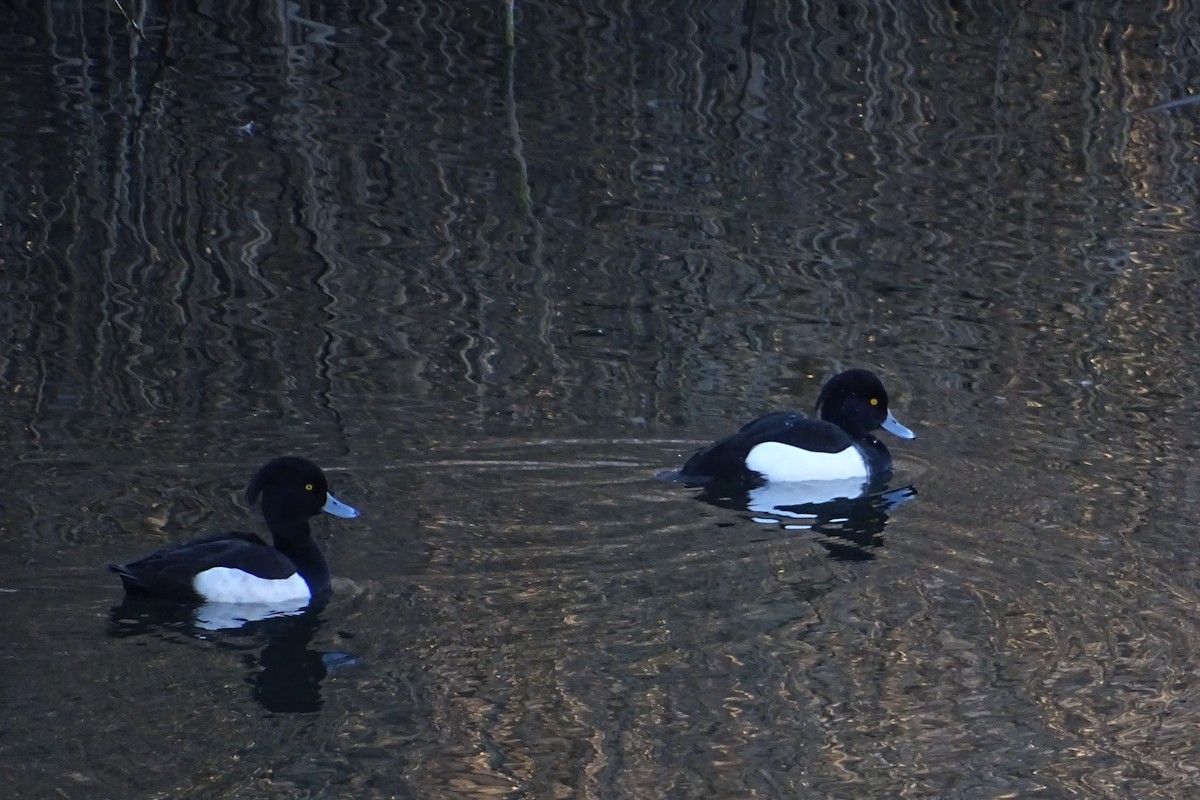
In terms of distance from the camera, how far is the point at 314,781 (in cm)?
577

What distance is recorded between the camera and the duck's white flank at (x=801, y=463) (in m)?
8.65

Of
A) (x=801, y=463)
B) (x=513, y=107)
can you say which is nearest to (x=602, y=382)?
(x=801, y=463)

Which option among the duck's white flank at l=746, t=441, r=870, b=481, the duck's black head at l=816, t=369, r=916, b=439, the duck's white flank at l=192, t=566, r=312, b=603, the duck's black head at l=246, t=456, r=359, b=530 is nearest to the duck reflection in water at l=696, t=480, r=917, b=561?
the duck's white flank at l=746, t=441, r=870, b=481

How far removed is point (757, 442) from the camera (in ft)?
28.4

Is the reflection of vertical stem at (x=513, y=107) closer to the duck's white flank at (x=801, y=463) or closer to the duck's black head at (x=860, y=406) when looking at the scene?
the duck's black head at (x=860, y=406)

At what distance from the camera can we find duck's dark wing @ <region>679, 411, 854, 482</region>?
8562 mm

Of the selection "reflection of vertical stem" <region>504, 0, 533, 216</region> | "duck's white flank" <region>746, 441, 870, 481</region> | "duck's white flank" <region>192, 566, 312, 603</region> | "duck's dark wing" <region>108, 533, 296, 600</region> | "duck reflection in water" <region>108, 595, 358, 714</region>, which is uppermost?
"reflection of vertical stem" <region>504, 0, 533, 216</region>

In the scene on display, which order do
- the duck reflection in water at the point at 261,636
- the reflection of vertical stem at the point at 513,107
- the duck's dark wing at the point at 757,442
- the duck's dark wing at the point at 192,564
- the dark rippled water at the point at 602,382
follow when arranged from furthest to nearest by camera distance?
the reflection of vertical stem at the point at 513,107 → the duck's dark wing at the point at 757,442 → the duck's dark wing at the point at 192,564 → the duck reflection in water at the point at 261,636 → the dark rippled water at the point at 602,382

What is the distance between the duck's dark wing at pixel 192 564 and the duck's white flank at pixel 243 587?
0.02 metres

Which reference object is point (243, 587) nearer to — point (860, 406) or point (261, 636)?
point (261, 636)

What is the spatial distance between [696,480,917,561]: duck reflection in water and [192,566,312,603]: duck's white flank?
2028 mm

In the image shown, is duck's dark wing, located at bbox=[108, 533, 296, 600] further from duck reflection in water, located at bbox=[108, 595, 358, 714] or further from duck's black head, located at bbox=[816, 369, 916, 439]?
duck's black head, located at bbox=[816, 369, 916, 439]

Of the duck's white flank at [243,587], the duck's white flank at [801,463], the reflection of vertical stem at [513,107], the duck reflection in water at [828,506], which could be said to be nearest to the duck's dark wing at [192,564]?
the duck's white flank at [243,587]

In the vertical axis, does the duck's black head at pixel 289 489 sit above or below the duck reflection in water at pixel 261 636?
above
